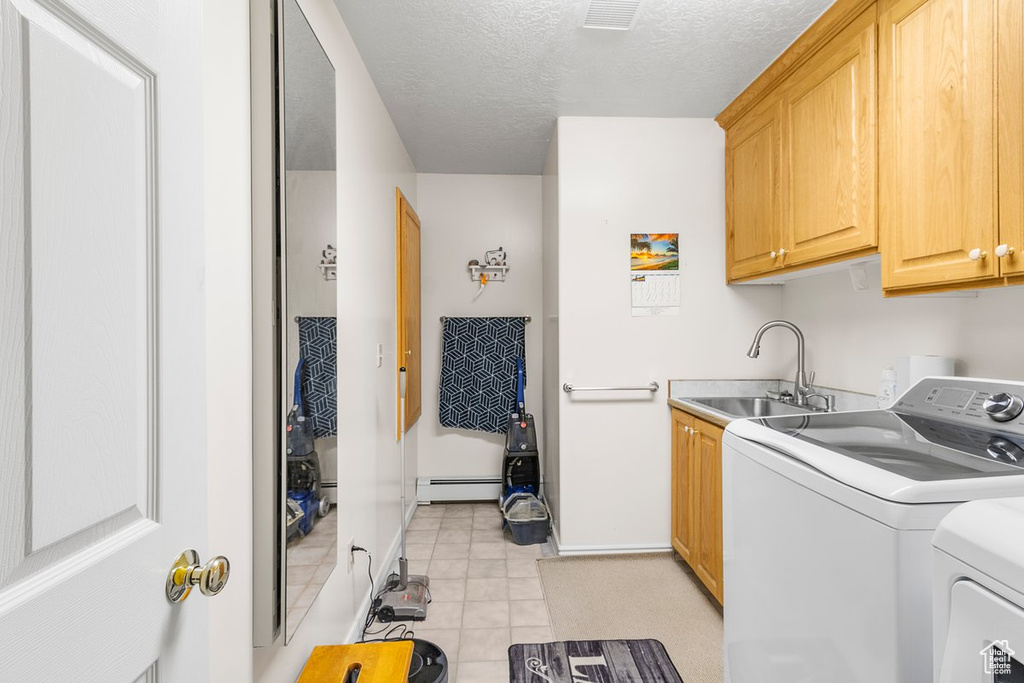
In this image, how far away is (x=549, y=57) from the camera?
2.16m

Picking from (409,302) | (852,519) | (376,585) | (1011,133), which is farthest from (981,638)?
(409,302)

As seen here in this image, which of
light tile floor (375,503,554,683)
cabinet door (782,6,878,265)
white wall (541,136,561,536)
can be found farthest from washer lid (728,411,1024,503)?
white wall (541,136,561,536)

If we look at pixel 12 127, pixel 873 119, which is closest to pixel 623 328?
pixel 873 119

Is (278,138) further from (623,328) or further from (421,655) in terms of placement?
(623,328)

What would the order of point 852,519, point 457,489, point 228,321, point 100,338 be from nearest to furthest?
point 100,338, point 852,519, point 228,321, point 457,489

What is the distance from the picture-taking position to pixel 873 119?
65.1 inches

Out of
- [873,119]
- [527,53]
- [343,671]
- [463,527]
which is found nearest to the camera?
[343,671]

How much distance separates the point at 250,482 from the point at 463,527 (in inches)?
91.5

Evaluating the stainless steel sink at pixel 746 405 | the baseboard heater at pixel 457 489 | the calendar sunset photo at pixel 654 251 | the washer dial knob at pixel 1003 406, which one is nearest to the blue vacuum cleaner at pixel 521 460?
the baseboard heater at pixel 457 489

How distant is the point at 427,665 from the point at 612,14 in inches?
95.1

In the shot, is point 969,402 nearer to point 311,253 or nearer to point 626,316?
point 626,316

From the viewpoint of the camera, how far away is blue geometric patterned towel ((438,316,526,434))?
11.9 feet

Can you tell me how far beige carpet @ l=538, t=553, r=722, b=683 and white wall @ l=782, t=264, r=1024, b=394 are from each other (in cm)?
122

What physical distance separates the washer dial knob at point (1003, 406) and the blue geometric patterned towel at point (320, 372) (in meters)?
1.74
